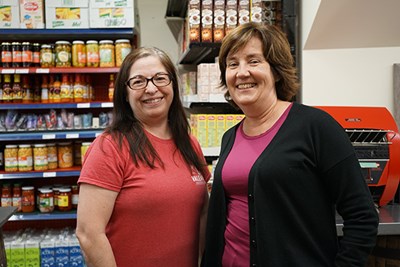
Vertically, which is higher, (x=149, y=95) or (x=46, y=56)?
(x=46, y=56)

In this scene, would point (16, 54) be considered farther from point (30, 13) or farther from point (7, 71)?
point (30, 13)

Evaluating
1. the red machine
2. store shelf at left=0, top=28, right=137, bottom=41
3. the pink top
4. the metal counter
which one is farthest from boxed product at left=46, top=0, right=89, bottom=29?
the metal counter

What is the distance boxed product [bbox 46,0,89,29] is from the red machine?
245 cm

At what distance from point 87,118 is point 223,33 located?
1.68m

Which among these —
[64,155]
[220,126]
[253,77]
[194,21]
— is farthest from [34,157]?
[253,77]

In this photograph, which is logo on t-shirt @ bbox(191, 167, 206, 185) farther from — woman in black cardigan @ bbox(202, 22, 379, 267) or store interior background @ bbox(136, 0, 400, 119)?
store interior background @ bbox(136, 0, 400, 119)

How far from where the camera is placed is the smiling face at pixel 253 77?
1.48 metres

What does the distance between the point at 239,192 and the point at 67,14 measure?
9.48ft

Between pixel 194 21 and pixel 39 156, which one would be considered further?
pixel 39 156

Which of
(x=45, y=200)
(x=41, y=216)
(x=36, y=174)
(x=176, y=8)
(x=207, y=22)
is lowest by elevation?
(x=41, y=216)

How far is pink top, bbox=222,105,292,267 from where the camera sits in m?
1.44

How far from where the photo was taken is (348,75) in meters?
2.71

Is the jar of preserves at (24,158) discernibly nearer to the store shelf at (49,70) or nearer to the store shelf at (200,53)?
the store shelf at (49,70)

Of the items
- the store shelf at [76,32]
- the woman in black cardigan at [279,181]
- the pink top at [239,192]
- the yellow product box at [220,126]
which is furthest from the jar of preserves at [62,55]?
the pink top at [239,192]
